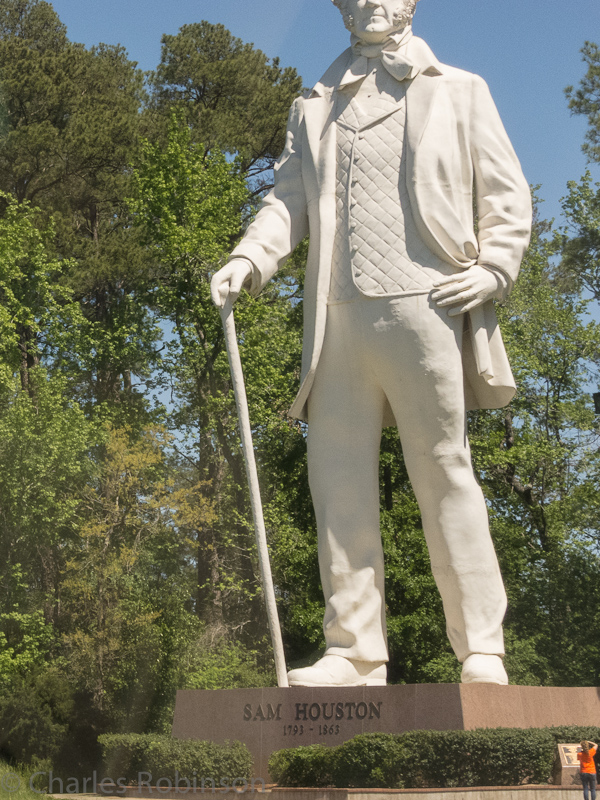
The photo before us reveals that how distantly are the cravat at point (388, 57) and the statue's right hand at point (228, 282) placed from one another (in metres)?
1.63

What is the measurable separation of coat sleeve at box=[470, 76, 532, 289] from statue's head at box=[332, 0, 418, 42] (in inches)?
29.8

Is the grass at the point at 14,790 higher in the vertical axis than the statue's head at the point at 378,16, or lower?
lower

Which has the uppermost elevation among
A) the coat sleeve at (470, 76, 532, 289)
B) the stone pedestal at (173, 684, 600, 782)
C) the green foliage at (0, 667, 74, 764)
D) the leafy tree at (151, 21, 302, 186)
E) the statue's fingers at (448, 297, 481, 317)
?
the leafy tree at (151, 21, 302, 186)

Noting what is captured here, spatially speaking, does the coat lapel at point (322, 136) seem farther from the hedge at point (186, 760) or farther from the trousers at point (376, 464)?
the hedge at point (186, 760)

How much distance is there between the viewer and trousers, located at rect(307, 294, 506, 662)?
7191mm

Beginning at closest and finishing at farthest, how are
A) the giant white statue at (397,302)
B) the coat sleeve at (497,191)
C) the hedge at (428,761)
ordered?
the hedge at (428,761)
the giant white statue at (397,302)
the coat sleeve at (497,191)

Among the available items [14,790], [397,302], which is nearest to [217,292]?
[397,302]

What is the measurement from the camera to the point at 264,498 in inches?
958

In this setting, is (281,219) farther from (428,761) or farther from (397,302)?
(428,761)

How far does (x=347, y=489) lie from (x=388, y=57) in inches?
126

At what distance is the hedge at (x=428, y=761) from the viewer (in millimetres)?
6055

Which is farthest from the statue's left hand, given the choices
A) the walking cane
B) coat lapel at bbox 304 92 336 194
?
the walking cane

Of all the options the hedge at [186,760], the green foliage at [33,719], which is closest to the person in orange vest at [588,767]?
the hedge at [186,760]

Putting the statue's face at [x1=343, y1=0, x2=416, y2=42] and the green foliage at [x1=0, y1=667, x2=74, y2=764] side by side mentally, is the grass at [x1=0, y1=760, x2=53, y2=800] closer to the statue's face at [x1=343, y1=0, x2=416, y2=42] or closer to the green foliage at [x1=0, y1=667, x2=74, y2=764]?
the statue's face at [x1=343, y1=0, x2=416, y2=42]
